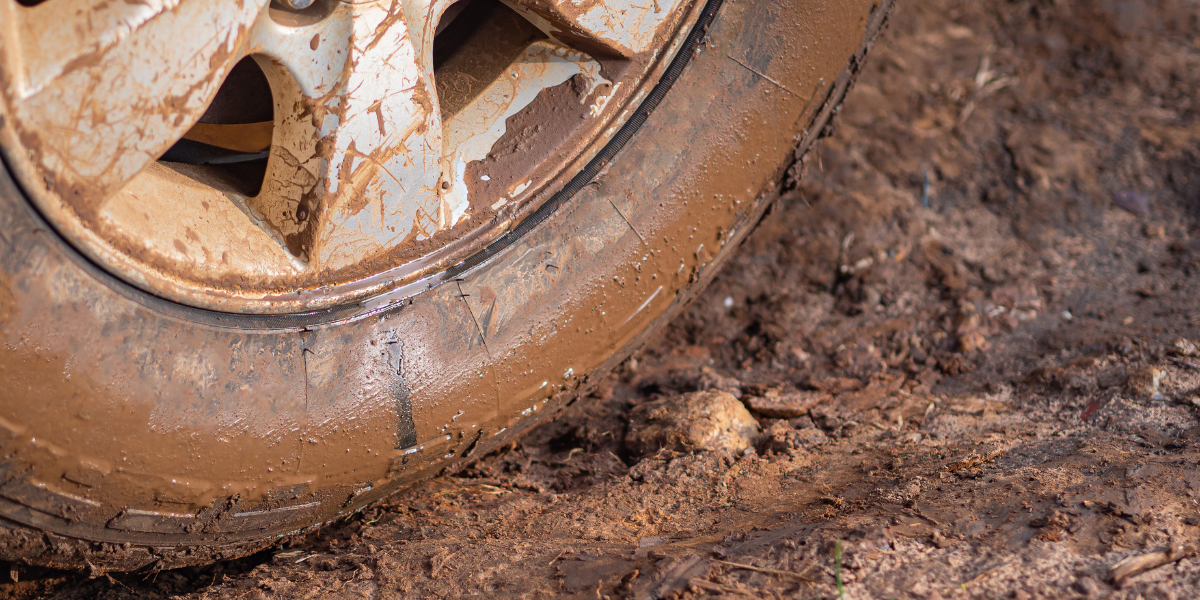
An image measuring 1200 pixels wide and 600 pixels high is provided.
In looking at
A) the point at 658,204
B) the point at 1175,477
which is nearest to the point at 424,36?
the point at 658,204

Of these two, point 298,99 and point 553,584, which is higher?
point 298,99

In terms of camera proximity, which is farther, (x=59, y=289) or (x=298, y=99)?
(x=298, y=99)

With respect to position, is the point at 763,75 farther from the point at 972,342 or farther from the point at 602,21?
the point at 972,342

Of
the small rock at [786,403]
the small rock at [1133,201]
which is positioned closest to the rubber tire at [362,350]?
the small rock at [786,403]

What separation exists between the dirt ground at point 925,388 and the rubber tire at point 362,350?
16 centimetres

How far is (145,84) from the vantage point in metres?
1.04

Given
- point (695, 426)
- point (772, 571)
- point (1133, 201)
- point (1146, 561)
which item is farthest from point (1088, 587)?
point (1133, 201)

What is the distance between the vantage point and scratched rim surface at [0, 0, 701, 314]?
3.29 feet

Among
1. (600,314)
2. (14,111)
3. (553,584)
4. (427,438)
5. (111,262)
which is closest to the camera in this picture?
(14,111)

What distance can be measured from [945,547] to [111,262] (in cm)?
120

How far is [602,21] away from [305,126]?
0.52 m

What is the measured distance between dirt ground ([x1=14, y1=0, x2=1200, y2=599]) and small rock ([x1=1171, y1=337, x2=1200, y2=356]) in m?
0.01

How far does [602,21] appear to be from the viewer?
1.37m

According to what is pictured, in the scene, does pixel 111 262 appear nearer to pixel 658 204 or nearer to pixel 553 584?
pixel 553 584
